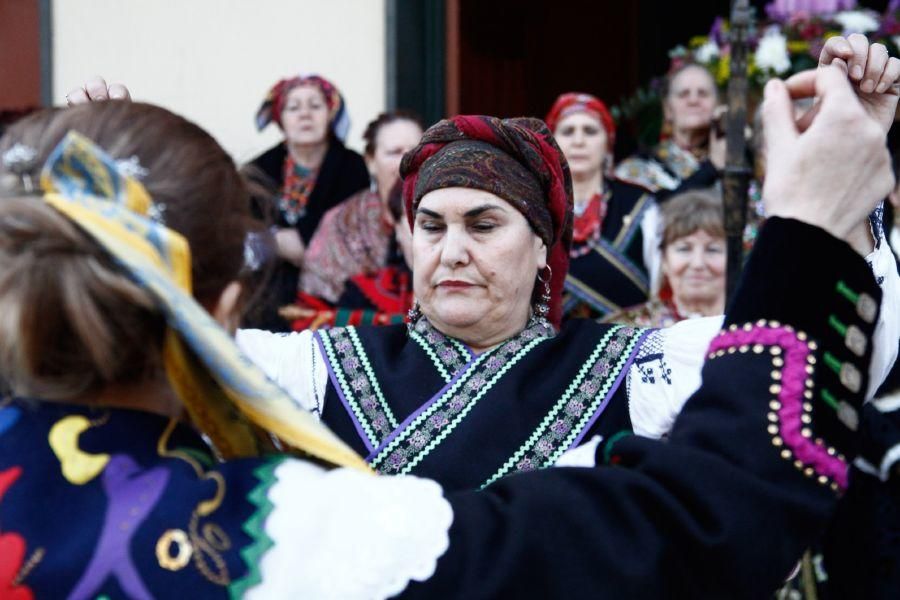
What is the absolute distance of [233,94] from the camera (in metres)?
5.73

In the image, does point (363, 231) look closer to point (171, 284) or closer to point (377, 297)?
point (377, 297)

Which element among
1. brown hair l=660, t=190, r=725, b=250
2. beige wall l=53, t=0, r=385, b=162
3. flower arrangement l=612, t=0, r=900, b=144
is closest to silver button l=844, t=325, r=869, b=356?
brown hair l=660, t=190, r=725, b=250

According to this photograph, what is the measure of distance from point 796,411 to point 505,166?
4.04ft

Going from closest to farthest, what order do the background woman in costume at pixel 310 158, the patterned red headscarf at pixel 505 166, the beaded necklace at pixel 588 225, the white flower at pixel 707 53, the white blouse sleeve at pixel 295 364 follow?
the white blouse sleeve at pixel 295 364 → the patterned red headscarf at pixel 505 166 → the beaded necklace at pixel 588 225 → the background woman in costume at pixel 310 158 → the white flower at pixel 707 53

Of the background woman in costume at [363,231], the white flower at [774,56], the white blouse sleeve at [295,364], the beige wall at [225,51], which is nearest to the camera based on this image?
the white blouse sleeve at [295,364]

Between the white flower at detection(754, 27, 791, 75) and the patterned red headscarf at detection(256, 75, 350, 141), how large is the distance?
1772mm

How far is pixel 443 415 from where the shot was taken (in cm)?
204

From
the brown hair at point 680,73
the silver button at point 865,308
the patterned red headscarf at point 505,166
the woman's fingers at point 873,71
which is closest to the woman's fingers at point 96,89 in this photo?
the patterned red headscarf at point 505,166

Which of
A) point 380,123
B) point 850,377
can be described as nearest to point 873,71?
point 850,377

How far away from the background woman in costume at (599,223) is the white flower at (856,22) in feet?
3.62

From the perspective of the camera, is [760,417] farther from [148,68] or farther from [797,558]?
[148,68]

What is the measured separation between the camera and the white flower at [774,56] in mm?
4879

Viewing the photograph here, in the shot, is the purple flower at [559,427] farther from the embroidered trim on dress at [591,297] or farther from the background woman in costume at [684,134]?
the background woman in costume at [684,134]

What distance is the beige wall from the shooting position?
5523 millimetres
